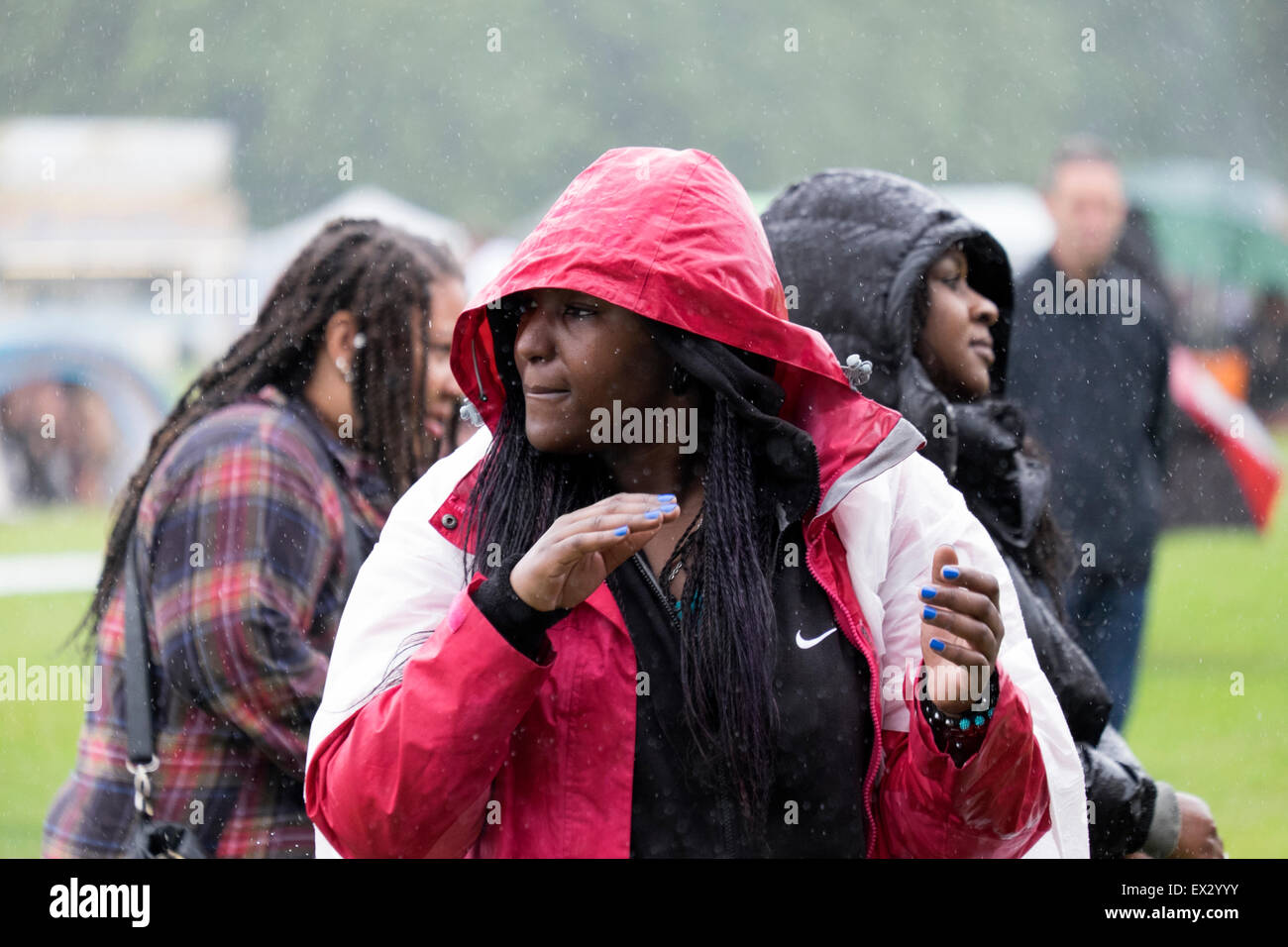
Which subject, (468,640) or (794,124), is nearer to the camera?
(468,640)

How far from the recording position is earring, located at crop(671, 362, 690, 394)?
1974 millimetres

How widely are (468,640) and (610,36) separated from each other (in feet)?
44.5

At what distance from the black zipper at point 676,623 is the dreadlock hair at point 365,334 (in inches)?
54.8

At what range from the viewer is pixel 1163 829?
2.55m

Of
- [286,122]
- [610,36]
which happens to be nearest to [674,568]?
[610,36]

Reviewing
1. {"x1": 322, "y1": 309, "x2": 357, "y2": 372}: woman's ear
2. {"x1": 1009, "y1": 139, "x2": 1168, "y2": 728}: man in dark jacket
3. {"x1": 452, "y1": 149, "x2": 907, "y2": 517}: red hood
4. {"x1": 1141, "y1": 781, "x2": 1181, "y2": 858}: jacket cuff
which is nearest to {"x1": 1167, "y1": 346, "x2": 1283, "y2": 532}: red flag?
{"x1": 1009, "y1": 139, "x2": 1168, "y2": 728}: man in dark jacket

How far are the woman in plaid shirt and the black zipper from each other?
3.53ft

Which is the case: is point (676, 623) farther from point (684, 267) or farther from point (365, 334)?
point (365, 334)

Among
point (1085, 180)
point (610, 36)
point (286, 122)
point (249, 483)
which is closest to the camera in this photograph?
point (249, 483)

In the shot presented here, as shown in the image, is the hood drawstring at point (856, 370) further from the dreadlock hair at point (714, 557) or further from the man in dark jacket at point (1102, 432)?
the man in dark jacket at point (1102, 432)

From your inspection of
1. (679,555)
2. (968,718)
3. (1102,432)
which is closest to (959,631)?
(968,718)

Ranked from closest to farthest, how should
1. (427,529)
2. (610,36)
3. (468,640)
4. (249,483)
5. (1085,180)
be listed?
(468,640), (427,529), (249,483), (1085,180), (610,36)

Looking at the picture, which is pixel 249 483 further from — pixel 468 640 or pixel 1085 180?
pixel 1085 180

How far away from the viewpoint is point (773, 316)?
198 cm
